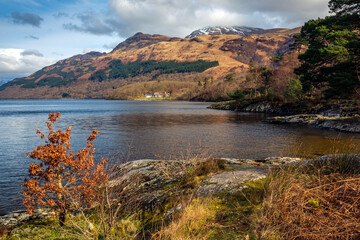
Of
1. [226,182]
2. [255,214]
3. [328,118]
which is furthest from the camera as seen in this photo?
[328,118]

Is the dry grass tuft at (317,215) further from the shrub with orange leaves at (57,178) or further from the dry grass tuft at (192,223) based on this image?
the shrub with orange leaves at (57,178)

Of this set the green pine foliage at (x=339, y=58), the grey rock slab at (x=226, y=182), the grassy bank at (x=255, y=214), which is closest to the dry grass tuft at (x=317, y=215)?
the grassy bank at (x=255, y=214)

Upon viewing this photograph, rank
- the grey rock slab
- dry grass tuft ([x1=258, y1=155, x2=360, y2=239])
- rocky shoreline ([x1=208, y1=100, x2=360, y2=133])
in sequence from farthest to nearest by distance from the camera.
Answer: rocky shoreline ([x1=208, y1=100, x2=360, y2=133]), the grey rock slab, dry grass tuft ([x1=258, y1=155, x2=360, y2=239])

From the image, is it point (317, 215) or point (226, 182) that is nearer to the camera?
point (317, 215)

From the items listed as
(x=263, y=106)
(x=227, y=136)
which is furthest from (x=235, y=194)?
(x=263, y=106)

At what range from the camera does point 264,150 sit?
2514 centimetres

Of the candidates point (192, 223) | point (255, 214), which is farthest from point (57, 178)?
point (255, 214)

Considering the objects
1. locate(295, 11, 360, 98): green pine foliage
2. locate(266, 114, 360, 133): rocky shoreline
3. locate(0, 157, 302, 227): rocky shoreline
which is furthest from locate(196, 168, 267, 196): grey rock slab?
locate(266, 114, 360, 133): rocky shoreline

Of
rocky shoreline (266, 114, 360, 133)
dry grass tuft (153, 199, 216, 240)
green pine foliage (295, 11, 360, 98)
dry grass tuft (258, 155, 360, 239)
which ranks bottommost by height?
rocky shoreline (266, 114, 360, 133)

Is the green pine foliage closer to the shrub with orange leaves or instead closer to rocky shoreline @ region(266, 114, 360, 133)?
rocky shoreline @ region(266, 114, 360, 133)

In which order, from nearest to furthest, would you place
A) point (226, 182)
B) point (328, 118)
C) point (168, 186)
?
point (226, 182)
point (168, 186)
point (328, 118)

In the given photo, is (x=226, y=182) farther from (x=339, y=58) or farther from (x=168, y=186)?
(x=339, y=58)

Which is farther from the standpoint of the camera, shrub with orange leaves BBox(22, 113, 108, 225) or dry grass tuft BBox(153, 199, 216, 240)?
shrub with orange leaves BBox(22, 113, 108, 225)

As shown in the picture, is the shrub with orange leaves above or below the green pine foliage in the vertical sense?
below
